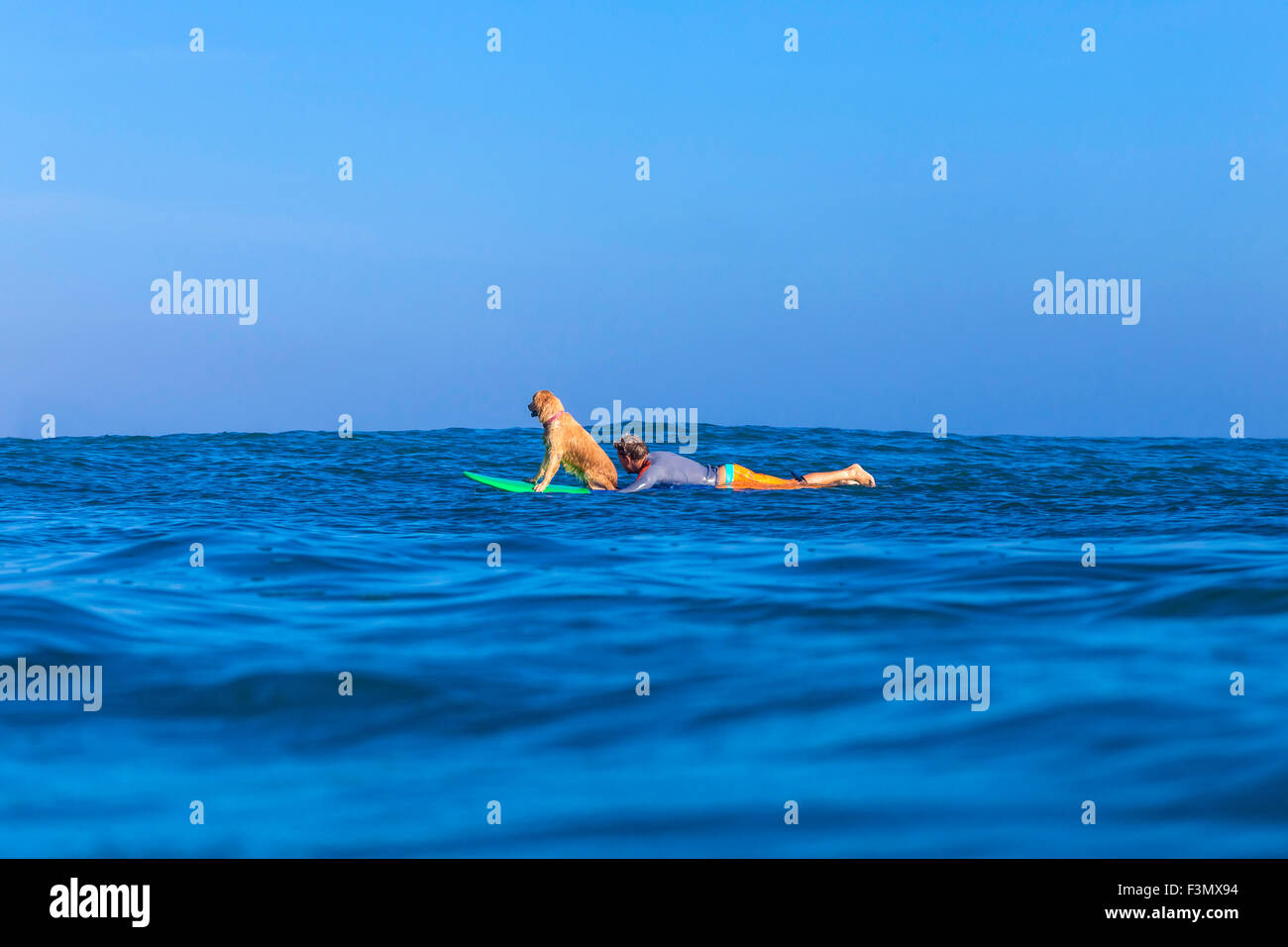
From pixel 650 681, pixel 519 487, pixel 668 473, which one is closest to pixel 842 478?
pixel 668 473

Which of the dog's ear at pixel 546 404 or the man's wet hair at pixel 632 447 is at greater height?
the dog's ear at pixel 546 404

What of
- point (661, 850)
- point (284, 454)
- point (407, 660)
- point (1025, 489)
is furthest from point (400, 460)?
point (661, 850)

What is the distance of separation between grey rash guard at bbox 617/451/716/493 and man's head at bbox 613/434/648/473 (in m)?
0.13

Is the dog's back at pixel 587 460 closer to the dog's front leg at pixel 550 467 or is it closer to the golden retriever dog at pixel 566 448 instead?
the golden retriever dog at pixel 566 448

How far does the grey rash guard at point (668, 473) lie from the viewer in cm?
1578

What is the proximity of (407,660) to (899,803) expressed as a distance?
3700mm

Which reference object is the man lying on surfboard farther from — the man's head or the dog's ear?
the dog's ear

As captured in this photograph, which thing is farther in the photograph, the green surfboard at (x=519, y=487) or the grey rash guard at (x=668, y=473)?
the green surfboard at (x=519, y=487)

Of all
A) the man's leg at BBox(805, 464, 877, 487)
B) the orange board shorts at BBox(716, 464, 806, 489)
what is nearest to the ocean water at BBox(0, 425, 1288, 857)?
the orange board shorts at BBox(716, 464, 806, 489)

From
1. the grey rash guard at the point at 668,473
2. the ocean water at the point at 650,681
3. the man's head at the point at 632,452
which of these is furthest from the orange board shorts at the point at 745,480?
the ocean water at the point at 650,681

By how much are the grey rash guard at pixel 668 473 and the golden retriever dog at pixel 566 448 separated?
0.44m

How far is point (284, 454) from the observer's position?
2588cm

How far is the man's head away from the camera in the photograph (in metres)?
15.9

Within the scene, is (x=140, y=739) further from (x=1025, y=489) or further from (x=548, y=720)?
(x=1025, y=489)
